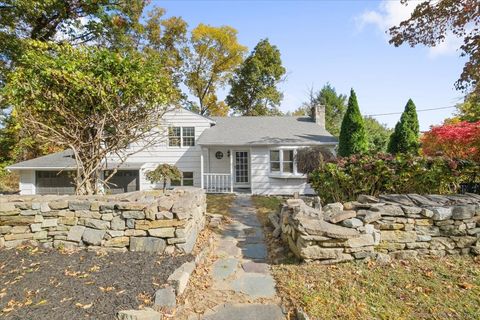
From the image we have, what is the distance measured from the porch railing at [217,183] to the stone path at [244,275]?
21.0 ft

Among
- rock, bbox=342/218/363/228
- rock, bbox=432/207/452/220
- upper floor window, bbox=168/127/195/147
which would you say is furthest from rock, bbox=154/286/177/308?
upper floor window, bbox=168/127/195/147

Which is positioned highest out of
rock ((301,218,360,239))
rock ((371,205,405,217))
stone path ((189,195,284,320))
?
rock ((371,205,405,217))

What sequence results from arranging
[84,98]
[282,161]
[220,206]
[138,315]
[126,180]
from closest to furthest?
[138,315] < [84,98] < [220,206] < [282,161] < [126,180]

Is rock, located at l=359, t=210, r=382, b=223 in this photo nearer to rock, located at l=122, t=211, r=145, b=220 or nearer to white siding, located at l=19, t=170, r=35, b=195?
rock, located at l=122, t=211, r=145, b=220

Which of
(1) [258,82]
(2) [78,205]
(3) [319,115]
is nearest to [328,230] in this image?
(2) [78,205]

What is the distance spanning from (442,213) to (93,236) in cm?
545

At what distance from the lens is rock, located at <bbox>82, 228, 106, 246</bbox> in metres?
3.94

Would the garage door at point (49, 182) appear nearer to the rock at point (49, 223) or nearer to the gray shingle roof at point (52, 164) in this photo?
the gray shingle roof at point (52, 164)

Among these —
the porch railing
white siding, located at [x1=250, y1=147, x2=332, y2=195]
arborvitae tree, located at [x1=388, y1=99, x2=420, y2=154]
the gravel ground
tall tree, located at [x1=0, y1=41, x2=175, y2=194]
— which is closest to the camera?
the gravel ground

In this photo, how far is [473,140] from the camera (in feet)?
24.5

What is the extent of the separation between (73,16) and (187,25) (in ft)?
42.8

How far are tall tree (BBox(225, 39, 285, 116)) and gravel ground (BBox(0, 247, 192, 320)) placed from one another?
2065 centimetres

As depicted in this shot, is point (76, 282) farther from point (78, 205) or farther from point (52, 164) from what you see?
point (52, 164)

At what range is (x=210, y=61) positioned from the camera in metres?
23.7
